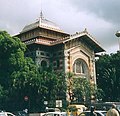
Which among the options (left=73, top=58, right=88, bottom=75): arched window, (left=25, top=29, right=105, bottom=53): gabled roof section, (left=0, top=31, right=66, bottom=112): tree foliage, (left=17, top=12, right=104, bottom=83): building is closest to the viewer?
(left=0, top=31, right=66, bottom=112): tree foliage

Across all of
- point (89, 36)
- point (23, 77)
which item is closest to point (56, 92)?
point (23, 77)

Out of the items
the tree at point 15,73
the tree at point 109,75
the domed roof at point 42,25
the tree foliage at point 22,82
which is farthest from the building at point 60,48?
the tree at point 15,73

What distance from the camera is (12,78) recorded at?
35.4 metres

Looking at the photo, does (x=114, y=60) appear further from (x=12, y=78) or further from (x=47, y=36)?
(x=12, y=78)

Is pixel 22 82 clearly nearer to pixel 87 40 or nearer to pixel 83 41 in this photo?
pixel 83 41

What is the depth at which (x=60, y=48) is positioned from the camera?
41562 mm

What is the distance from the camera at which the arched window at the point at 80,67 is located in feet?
141

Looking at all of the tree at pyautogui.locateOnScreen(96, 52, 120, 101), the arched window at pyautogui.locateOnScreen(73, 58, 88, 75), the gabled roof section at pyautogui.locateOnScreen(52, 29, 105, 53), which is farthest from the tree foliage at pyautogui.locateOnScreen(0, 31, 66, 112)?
the tree at pyautogui.locateOnScreen(96, 52, 120, 101)

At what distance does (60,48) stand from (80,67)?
421 centimetres

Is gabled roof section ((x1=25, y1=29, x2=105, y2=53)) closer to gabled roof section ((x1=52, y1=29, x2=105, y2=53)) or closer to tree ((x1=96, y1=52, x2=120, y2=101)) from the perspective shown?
gabled roof section ((x1=52, y1=29, x2=105, y2=53))

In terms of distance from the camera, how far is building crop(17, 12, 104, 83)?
41.2 m

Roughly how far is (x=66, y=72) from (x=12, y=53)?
6.74m

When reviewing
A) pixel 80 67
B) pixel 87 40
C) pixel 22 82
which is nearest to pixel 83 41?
pixel 87 40

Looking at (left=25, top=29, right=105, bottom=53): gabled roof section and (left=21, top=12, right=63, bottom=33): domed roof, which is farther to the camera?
(left=21, top=12, right=63, bottom=33): domed roof
